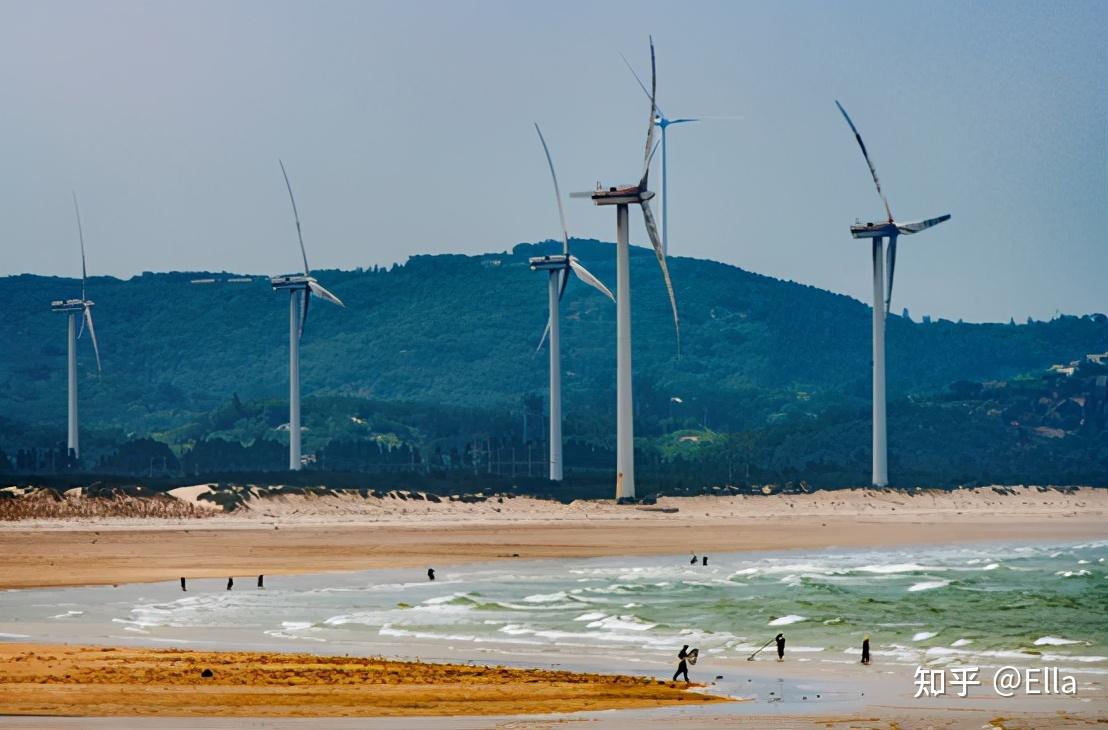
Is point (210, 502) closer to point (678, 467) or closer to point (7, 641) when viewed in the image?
point (7, 641)

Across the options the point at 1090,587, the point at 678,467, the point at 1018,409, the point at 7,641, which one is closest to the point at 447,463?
the point at 678,467

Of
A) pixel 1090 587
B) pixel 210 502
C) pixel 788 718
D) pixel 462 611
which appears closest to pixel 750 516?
pixel 210 502

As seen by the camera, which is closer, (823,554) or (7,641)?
(7,641)

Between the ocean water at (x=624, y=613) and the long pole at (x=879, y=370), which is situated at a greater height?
the long pole at (x=879, y=370)

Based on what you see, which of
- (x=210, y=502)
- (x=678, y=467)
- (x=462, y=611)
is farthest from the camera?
(x=678, y=467)

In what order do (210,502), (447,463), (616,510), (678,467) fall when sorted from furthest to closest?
(447,463), (678,467), (616,510), (210,502)

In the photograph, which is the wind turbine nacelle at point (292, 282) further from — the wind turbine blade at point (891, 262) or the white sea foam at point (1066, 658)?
the white sea foam at point (1066, 658)

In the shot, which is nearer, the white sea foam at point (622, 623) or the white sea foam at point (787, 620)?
the white sea foam at point (622, 623)

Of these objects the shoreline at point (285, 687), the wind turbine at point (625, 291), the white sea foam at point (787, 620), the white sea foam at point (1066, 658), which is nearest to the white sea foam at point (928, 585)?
the white sea foam at point (787, 620)
